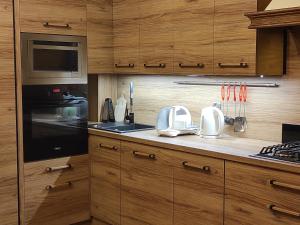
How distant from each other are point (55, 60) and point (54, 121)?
1.50 ft

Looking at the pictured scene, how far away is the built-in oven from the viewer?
10.5 feet

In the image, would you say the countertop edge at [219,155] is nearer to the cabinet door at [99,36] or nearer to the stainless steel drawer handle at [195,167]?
the stainless steel drawer handle at [195,167]

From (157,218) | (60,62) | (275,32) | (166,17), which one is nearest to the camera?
(275,32)

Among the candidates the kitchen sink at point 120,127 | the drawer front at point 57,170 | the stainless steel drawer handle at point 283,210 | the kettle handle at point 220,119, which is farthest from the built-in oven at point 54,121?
the stainless steel drawer handle at point 283,210

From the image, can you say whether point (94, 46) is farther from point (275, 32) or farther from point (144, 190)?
point (275, 32)

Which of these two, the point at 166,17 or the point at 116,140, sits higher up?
the point at 166,17

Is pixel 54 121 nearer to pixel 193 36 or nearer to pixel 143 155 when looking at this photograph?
pixel 143 155

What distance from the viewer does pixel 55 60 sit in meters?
3.34

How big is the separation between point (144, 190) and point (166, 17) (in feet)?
4.00

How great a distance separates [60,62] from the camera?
337 centimetres

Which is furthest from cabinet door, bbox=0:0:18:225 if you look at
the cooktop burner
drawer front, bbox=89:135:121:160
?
the cooktop burner

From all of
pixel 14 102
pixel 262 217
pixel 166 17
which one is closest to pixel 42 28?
pixel 14 102

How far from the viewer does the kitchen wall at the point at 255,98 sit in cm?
274

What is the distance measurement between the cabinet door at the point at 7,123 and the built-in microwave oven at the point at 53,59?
4.1 inches
